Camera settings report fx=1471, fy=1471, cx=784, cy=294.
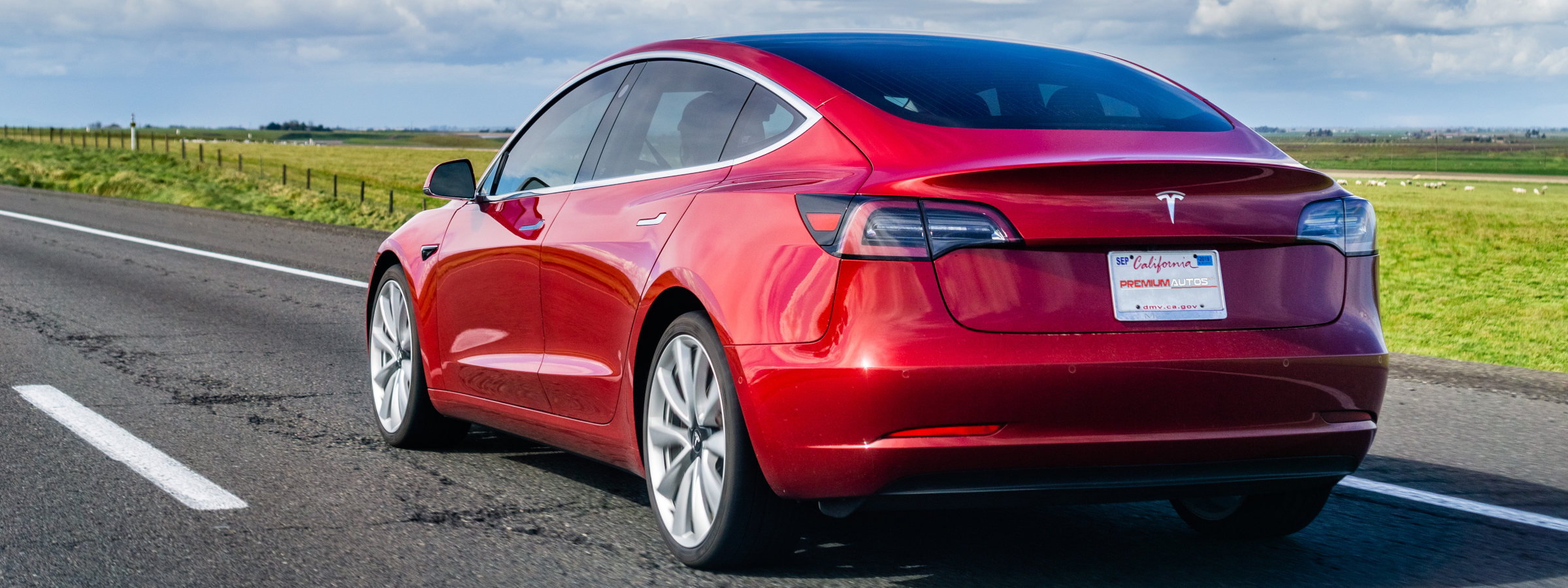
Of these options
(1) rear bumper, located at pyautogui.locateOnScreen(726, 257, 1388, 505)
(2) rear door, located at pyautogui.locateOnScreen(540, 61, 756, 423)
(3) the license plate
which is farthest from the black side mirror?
(3) the license plate

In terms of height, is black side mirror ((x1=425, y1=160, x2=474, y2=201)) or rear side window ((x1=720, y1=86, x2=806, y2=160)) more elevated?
rear side window ((x1=720, y1=86, x2=806, y2=160))

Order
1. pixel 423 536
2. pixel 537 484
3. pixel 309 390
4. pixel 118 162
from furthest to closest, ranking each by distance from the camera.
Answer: pixel 118 162 → pixel 309 390 → pixel 537 484 → pixel 423 536

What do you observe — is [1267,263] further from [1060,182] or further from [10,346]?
[10,346]

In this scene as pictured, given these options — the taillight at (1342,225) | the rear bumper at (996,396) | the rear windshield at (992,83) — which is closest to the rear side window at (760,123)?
the rear windshield at (992,83)

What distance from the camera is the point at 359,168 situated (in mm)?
80375

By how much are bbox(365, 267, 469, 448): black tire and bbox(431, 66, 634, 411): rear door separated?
0.69 ft

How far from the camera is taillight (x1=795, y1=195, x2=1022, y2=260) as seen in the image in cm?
327

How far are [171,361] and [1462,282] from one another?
51.2 feet

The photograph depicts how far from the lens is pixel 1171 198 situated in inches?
134

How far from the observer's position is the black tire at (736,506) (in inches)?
142

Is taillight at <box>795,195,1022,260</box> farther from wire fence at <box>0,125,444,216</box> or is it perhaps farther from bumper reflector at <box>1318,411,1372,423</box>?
wire fence at <box>0,125,444,216</box>

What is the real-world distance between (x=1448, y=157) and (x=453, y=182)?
161 meters

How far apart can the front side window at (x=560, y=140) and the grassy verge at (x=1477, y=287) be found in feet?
21.9

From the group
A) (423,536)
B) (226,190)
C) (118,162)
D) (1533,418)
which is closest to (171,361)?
(423,536)
